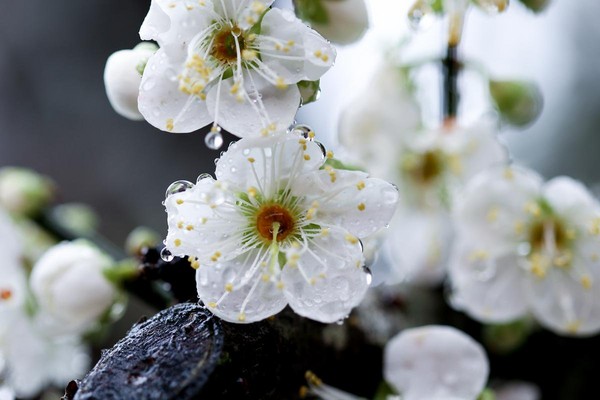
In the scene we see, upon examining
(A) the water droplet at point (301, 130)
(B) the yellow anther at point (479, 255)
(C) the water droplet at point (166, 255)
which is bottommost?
(B) the yellow anther at point (479, 255)

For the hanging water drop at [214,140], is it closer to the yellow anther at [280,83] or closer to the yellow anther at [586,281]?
the yellow anther at [280,83]

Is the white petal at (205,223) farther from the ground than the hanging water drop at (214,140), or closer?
closer

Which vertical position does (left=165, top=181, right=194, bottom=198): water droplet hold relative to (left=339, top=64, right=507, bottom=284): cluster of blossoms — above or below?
above

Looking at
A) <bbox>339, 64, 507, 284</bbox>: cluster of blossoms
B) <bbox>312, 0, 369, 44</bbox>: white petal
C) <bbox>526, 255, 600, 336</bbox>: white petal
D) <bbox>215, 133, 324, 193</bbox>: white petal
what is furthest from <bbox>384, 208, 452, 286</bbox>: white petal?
<bbox>215, 133, 324, 193</bbox>: white petal

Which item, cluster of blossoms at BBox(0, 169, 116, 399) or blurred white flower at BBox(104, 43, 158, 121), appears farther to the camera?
cluster of blossoms at BBox(0, 169, 116, 399)

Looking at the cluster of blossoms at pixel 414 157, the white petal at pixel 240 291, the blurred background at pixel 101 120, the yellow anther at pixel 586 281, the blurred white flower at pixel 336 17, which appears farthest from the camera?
the blurred background at pixel 101 120

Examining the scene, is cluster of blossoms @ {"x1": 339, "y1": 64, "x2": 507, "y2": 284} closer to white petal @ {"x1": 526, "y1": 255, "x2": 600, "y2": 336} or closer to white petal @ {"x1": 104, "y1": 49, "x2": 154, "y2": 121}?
white petal @ {"x1": 526, "y1": 255, "x2": 600, "y2": 336}

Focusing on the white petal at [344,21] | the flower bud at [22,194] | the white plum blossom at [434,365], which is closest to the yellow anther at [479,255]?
the white plum blossom at [434,365]
